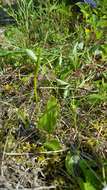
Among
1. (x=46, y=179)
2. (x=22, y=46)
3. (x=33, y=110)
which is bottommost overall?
(x=46, y=179)

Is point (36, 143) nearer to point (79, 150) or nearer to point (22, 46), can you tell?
point (79, 150)

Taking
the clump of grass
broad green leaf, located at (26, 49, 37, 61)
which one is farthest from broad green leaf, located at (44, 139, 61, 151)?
broad green leaf, located at (26, 49, 37, 61)

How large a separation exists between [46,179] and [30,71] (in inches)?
25.4

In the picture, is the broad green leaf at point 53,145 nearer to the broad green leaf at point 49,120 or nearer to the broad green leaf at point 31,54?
the broad green leaf at point 49,120

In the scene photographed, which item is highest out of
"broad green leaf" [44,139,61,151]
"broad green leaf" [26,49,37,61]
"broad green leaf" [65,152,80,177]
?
"broad green leaf" [26,49,37,61]

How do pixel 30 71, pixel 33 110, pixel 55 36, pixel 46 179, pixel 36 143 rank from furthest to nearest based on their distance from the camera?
pixel 55 36 → pixel 30 71 → pixel 33 110 → pixel 36 143 → pixel 46 179

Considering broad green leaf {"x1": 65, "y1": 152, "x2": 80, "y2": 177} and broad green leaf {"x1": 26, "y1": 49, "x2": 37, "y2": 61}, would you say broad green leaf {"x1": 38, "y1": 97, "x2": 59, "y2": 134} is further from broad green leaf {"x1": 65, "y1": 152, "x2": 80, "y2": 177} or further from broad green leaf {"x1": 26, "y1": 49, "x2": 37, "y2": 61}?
broad green leaf {"x1": 26, "y1": 49, "x2": 37, "y2": 61}

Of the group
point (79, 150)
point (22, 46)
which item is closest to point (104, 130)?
point (79, 150)

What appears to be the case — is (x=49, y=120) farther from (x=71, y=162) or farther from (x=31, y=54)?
(x=31, y=54)

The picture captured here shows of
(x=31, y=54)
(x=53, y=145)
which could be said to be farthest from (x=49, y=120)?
(x=31, y=54)

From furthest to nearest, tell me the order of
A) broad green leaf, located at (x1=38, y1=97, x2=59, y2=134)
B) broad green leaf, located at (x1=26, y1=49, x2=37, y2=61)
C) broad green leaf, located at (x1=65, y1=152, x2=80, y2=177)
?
broad green leaf, located at (x1=26, y1=49, x2=37, y2=61)
broad green leaf, located at (x1=38, y1=97, x2=59, y2=134)
broad green leaf, located at (x1=65, y1=152, x2=80, y2=177)

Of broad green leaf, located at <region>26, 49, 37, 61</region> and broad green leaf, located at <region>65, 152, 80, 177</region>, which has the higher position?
broad green leaf, located at <region>26, 49, 37, 61</region>

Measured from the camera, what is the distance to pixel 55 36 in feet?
7.64

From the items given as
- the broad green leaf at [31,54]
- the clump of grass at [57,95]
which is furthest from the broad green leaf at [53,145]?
the broad green leaf at [31,54]
